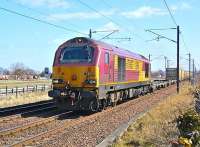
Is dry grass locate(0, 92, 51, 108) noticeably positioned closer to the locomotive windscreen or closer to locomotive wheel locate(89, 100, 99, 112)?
the locomotive windscreen

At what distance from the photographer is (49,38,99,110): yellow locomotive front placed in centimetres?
1927

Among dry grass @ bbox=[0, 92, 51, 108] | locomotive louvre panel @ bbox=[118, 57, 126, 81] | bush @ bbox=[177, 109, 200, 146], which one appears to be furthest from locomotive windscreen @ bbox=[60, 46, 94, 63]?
bush @ bbox=[177, 109, 200, 146]

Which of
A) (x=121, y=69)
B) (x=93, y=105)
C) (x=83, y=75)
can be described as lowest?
(x=93, y=105)

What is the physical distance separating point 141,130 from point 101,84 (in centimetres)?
635

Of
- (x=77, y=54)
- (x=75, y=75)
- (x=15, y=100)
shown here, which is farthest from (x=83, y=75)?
(x=15, y=100)

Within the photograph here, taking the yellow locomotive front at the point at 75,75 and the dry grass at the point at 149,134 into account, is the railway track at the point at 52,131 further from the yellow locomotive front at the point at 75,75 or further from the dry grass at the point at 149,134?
the dry grass at the point at 149,134

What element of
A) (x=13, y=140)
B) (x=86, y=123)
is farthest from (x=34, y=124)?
(x=13, y=140)

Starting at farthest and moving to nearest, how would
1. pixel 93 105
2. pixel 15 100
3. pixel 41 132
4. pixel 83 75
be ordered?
pixel 15 100 < pixel 93 105 < pixel 83 75 < pixel 41 132

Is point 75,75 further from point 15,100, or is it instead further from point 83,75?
point 15,100

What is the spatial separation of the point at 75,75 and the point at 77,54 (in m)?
1.12

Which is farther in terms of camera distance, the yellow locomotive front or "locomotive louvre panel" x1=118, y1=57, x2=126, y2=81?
"locomotive louvre panel" x1=118, y1=57, x2=126, y2=81

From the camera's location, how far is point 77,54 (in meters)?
20.2

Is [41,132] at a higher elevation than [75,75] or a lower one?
lower

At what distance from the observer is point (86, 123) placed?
1692 centimetres
